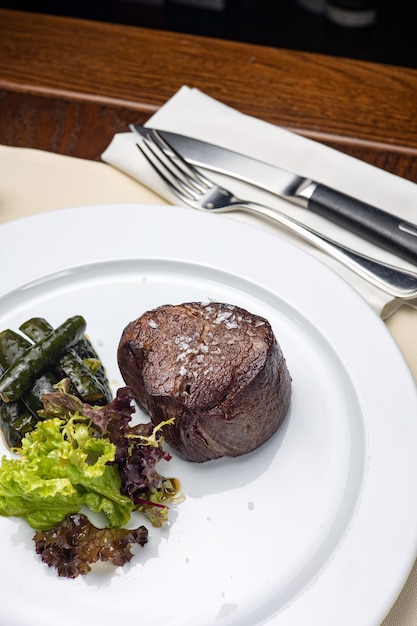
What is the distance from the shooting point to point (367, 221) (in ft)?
10.6

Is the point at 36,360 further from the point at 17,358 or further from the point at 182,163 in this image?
the point at 182,163

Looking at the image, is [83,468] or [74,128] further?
[74,128]

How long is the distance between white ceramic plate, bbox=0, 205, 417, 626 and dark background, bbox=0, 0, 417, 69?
4063 mm

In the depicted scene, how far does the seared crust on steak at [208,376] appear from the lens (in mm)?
2457

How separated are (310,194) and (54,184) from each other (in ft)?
3.78

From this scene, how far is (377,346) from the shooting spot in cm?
277

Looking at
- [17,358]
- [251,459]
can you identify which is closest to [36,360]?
[17,358]

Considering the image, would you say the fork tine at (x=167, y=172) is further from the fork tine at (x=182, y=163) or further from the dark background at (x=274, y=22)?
the dark background at (x=274, y=22)

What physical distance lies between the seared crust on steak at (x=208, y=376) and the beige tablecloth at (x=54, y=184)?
107cm

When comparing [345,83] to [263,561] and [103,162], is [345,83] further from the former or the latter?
[263,561]

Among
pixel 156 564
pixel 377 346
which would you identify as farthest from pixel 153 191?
pixel 156 564

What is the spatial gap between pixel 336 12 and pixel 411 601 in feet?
17.8

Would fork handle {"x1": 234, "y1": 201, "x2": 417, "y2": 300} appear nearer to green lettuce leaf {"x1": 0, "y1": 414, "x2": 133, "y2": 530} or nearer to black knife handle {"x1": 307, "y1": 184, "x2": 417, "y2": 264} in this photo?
black knife handle {"x1": 307, "y1": 184, "x2": 417, "y2": 264}

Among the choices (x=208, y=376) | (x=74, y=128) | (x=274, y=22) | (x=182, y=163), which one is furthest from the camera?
(x=274, y=22)
